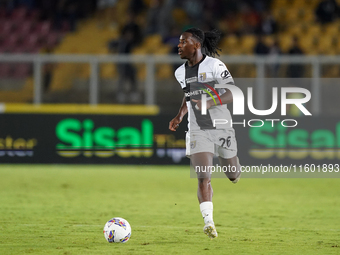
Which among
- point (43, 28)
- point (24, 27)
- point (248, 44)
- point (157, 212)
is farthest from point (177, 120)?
point (24, 27)

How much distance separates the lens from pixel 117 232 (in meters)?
6.36

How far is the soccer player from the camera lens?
6.70 metres

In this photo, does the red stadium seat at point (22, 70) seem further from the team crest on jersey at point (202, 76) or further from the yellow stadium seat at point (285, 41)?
the team crest on jersey at point (202, 76)

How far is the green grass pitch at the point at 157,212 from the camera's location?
6379 mm

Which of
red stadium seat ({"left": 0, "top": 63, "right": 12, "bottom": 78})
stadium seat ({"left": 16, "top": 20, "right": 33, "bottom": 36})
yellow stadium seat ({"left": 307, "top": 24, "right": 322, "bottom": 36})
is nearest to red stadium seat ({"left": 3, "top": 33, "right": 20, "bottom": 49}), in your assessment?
stadium seat ({"left": 16, "top": 20, "right": 33, "bottom": 36})

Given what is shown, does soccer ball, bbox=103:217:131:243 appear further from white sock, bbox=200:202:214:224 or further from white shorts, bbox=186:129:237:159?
white shorts, bbox=186:129:237:159

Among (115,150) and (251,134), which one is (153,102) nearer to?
(115,150)

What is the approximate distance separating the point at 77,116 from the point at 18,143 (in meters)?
1.47

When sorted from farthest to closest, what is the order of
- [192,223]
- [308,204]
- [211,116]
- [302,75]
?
[302,75] < [308,204] < [192,223] < [211,116]

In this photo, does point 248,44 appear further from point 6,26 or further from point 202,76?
point 202,76

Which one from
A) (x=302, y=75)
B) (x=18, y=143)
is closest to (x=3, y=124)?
(x=18, y=143)

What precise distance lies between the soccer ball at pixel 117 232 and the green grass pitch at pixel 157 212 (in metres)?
0.08

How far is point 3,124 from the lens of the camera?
14.5 metres

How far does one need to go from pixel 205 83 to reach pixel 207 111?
1.00 ft
